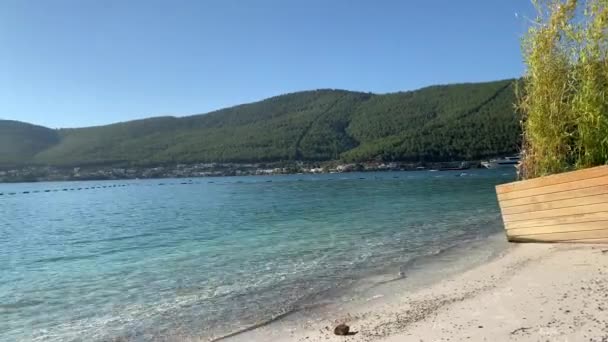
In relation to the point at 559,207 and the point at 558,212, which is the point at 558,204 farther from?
the point at 558,212

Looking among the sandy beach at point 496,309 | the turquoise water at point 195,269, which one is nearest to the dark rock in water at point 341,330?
the sandy beach at point 496,309

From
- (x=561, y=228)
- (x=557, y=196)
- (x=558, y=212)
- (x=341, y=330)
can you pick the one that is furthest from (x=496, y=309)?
(x=561, y=228)

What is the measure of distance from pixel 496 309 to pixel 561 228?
16.2ft

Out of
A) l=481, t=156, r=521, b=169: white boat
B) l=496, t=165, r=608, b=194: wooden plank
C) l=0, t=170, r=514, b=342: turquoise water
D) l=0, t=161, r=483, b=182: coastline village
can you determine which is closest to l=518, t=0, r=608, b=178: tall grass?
l=496, t=165, r=608, b=194: wooden plank

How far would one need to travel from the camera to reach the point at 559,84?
38.8ft

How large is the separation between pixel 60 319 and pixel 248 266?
5.34 metres

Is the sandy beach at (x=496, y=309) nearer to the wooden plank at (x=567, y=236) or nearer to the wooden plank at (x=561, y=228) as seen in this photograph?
the wooden plank at (x=567, y=236)

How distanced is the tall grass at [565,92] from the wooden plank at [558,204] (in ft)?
2.98

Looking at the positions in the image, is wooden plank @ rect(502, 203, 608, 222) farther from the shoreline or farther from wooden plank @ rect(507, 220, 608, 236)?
the shoreline

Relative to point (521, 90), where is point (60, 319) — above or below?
below

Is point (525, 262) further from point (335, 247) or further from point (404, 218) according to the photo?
point (404, 218)

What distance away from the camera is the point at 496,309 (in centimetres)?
741

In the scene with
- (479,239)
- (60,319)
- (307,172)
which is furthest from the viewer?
(307,172)

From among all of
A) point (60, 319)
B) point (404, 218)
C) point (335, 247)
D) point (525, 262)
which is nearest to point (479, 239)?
point (335, 247)
